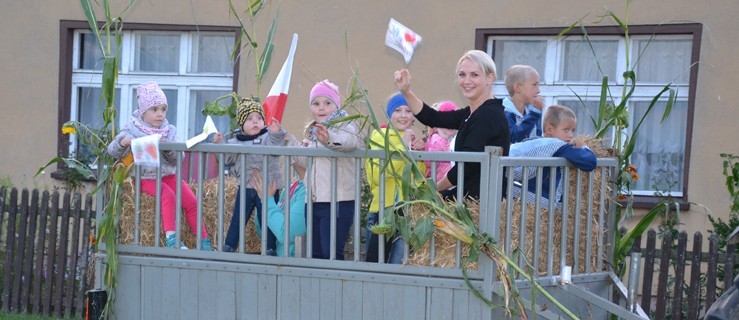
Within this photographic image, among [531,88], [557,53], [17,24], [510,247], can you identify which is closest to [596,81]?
[557,53]

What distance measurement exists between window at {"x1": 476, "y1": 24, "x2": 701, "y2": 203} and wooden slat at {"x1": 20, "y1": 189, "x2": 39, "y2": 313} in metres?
4.28

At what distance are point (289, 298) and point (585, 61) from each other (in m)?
5.33

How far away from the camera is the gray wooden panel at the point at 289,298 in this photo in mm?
5781

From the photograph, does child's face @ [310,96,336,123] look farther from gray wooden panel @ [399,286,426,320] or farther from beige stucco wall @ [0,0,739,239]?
beige stucco wall @ [0,0,739,239]

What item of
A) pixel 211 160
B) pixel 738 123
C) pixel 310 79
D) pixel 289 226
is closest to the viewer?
pixel 289 226

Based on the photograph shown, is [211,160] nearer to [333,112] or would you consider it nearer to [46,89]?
[333,112]

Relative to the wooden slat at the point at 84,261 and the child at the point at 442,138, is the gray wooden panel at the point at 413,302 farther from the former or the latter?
the wooden slat at the point at 84,261

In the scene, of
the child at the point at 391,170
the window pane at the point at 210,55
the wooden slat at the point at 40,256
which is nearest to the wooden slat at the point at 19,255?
the wooden slat at the point at 40,256

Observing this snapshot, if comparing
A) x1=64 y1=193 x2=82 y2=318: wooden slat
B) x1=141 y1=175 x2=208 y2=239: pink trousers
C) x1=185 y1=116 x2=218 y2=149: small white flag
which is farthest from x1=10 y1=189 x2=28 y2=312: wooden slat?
x1=185 y1=116 x2=218 y2=149: small white flag

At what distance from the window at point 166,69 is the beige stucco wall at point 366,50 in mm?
139

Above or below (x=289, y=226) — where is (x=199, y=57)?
above

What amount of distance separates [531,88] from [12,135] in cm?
702

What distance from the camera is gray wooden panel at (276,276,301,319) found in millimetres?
5781

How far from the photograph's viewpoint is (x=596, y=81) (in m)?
10.2
